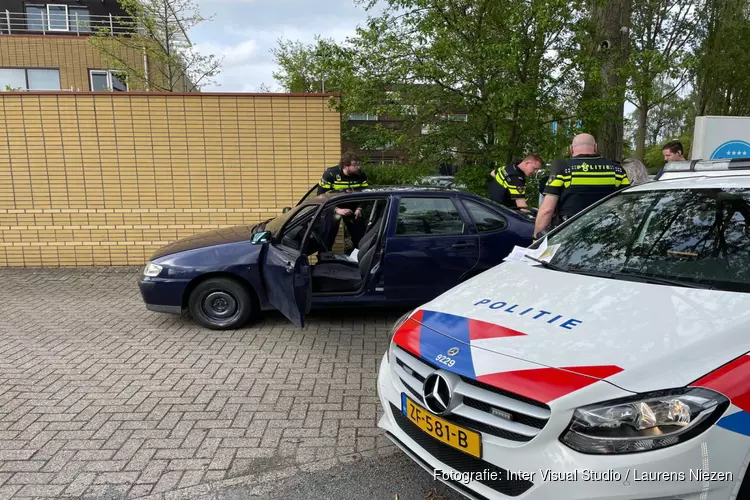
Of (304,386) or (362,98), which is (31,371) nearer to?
(304,386)

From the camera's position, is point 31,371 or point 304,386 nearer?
point 304,386

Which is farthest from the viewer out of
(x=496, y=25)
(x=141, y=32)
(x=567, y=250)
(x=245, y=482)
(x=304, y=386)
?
(x=141, y=32)

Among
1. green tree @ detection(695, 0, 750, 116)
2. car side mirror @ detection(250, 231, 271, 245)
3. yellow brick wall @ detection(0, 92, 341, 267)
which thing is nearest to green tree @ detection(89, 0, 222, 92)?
yellow brick wall @ detection(0, 92, 341, 267)

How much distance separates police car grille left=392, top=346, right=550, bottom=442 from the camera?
1.88m

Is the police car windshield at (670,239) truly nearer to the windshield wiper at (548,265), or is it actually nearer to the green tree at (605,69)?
the windshield wiper at (548,265)

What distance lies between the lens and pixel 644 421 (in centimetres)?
174

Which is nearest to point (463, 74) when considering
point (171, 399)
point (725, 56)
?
point (171, 399)

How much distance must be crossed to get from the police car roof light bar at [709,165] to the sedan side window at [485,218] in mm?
1920

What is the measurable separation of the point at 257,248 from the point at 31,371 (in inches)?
83.6

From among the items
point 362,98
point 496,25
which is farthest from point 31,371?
point 496,25

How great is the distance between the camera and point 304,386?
392 centimetres

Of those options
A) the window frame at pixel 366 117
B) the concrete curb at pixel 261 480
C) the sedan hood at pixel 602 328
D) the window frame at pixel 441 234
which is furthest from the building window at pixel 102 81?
the sedan hood at pixel 602 328

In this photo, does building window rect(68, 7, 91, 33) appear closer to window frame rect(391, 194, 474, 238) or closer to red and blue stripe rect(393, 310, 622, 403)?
window frame rect(391, 194, 474, 238)

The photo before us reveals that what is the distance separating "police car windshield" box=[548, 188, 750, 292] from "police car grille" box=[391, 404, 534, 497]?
1209 millimetres
